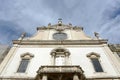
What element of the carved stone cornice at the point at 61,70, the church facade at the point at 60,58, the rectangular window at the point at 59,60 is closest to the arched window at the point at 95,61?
the church facade at the point at 60,58

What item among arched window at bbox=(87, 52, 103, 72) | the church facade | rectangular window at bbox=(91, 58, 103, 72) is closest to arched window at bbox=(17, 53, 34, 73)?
the church facade

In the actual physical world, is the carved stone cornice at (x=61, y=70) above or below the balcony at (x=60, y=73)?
above

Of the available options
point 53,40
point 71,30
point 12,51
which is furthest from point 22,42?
point 71,30

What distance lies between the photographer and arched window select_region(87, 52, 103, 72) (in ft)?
72.0

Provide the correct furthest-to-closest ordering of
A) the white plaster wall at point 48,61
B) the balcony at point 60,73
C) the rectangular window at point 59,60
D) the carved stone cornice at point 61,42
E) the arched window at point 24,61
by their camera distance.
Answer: the carved stone cornice at point 61,42, the rectangular window at point 59,60, the arched window at point 24,61, the white plaster wall at point 48,61, the balcony at point 60,73

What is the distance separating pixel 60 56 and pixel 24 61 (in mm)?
4686

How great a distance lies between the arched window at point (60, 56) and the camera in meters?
22.9

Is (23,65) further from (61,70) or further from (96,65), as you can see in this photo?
(96,65)

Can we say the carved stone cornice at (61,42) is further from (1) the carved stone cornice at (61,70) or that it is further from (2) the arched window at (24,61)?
(1) the carved stone cornice at (61,70)

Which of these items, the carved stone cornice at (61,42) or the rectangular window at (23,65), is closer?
the rectangular window at (23,65)

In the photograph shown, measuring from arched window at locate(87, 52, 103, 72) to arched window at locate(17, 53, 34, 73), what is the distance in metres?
7.84

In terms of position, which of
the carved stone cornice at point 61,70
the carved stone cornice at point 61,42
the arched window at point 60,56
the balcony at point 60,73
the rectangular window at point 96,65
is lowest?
the balcony at point 60,73

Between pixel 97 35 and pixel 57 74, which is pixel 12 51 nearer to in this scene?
pixel 57 74

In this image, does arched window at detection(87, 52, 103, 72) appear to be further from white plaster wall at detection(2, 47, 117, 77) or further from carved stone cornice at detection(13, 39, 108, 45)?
carved stone cornice at detection(13, 39, 108, 45)
